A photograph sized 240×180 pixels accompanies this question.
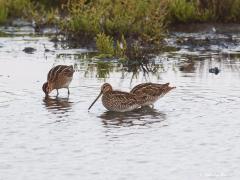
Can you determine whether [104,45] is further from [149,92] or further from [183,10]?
[149,92]

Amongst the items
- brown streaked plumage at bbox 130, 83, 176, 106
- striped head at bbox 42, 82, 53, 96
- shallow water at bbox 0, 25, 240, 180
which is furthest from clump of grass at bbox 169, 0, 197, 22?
brown streaked plumage at bbox 130, 83, 176, 106

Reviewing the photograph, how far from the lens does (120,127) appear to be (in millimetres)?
11477

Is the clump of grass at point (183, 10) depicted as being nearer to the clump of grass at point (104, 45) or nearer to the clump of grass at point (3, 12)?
the clump of grass at point (104, 45)

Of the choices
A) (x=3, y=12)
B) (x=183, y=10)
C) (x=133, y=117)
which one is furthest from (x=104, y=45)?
(x=133, y=117)

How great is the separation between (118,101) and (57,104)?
4.10 ft

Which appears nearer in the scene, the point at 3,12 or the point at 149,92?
the point at 149,92

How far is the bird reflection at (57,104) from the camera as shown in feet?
42.0

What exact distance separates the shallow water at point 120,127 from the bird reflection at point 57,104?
17 millimetres

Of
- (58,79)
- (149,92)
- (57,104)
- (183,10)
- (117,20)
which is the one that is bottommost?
(57,104)

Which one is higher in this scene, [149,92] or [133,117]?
[149,92]

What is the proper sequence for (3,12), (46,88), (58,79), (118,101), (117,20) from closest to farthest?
1. (118,101)
2. (46,88)
3. (58,79)
4. (117,20)
5. (3,12)

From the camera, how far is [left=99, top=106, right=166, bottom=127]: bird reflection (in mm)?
11797

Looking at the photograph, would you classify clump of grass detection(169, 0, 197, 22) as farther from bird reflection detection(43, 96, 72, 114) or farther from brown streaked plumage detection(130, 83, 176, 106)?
brown streaked plumage detection(130, 83, 176, 106)

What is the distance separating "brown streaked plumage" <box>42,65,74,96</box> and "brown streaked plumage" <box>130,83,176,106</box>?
5.64ft
